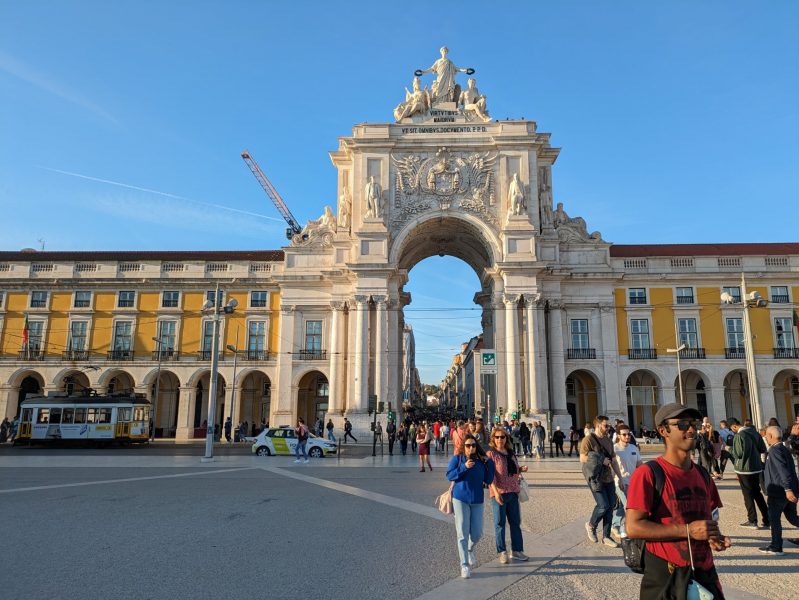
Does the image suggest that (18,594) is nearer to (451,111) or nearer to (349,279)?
(349,279)

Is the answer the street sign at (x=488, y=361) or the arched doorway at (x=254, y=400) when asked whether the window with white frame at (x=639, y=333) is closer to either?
the street sign at (x=488, y=361)

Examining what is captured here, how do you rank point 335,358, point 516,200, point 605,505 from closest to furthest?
point 605,505, point 516,200, point 335,358

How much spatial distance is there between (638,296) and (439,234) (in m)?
15.9

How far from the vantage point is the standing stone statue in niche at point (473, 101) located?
43.9 metres

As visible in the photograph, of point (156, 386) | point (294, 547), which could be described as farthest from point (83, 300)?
point (294, 547)

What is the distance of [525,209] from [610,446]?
3403 cm

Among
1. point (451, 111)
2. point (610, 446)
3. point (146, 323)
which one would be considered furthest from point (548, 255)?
point (610, 446)

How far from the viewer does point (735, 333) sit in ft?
136

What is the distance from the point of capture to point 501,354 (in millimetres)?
40250

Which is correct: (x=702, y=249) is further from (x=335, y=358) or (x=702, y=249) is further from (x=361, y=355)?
(x=335, y=358)

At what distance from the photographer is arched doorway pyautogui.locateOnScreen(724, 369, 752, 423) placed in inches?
1695

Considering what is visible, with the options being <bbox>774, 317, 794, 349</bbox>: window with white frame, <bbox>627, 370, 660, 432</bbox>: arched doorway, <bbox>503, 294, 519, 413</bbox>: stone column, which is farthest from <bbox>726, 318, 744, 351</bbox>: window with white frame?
<bbox>503, 294, 519, 413</bbox>: stone column

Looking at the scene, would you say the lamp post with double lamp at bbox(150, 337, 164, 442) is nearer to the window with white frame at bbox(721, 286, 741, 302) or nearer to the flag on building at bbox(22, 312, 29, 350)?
the flag on building at bbox(22, 312, 29, 350)

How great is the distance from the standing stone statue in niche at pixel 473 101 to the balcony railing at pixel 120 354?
1270 inches
